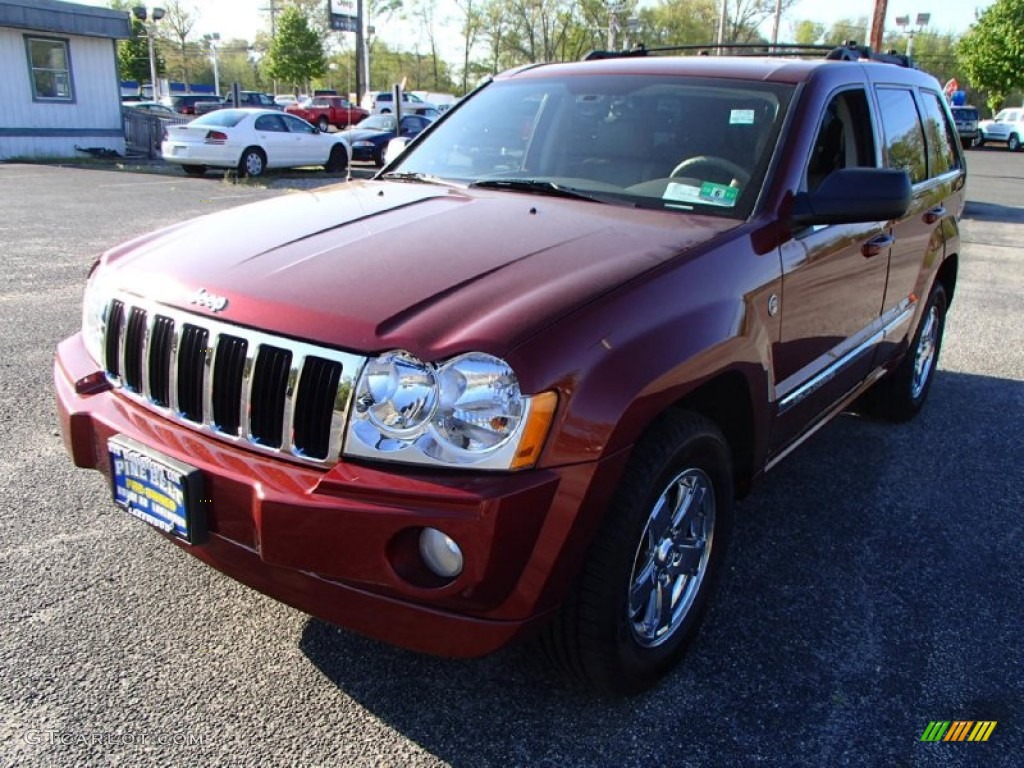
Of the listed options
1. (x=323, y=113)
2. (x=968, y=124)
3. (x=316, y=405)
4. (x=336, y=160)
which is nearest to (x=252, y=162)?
(x=336, y=160)

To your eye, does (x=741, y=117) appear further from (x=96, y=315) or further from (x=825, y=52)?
(x=96, y=315)

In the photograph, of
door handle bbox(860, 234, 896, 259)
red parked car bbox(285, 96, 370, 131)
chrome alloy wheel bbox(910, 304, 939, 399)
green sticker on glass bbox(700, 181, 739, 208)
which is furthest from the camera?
red parked car bbox(285, 96, 370, 131)

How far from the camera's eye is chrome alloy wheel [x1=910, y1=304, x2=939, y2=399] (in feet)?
16.2

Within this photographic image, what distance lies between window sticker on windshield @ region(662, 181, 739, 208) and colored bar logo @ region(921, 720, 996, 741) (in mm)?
1748

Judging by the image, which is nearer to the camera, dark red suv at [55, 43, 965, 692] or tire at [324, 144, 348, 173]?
dark red suv at [55, 43, 965, 692]

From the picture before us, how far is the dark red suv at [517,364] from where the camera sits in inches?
80.7

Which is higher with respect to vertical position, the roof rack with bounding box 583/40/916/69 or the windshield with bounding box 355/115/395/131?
the roof rack with bounding box 583/40/916/69

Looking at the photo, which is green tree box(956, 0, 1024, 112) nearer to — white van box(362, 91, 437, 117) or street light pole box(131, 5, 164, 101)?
white van box(362, 91, 437, 117)

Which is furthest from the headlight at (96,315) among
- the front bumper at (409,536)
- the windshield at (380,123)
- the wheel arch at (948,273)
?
the windshield at (380,123)

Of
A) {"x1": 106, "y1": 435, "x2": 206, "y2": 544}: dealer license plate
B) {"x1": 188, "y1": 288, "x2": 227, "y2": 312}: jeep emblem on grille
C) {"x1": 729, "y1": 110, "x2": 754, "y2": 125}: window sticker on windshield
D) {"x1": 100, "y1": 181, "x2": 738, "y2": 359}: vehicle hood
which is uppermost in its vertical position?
{"x1": 729, "y1": 110, "x2": 754, "y2": 125}: window sticker on windshield

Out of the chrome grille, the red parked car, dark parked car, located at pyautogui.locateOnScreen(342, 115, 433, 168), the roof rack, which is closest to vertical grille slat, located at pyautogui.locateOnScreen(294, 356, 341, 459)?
the chrome grille

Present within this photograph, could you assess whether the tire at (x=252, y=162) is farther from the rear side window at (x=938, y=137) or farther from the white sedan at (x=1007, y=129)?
the white sedan at (x=1007, y=129)

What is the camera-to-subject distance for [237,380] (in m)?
2.28

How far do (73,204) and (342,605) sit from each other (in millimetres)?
13404
